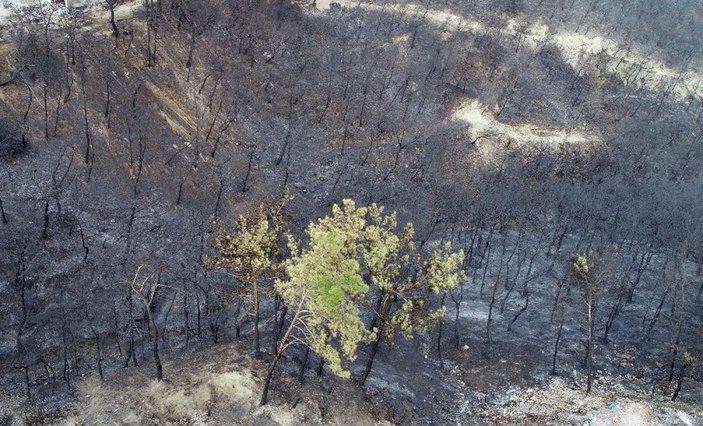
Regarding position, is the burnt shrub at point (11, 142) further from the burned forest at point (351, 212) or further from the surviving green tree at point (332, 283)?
the surviving green tree at point (332, 283)

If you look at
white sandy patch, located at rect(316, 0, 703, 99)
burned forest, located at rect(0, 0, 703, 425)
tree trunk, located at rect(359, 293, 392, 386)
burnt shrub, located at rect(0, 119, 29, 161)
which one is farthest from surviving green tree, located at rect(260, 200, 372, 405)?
white sandy patch, located at rect(316, 0, 703, 99)

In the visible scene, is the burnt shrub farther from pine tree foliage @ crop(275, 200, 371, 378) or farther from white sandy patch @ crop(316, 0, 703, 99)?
white sandy patch @ crop(316, 0, 703, 99)

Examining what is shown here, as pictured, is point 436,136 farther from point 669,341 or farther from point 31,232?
point 31,232

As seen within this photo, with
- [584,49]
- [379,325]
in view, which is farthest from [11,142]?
[584,49]

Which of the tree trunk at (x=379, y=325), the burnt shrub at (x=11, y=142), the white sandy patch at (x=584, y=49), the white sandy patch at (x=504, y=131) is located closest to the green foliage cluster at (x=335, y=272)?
the tree trunk at (x=379, y=325)

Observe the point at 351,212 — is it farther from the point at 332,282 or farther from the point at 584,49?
the point at 584,49

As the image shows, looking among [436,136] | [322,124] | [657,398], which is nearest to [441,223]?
[436,136]
